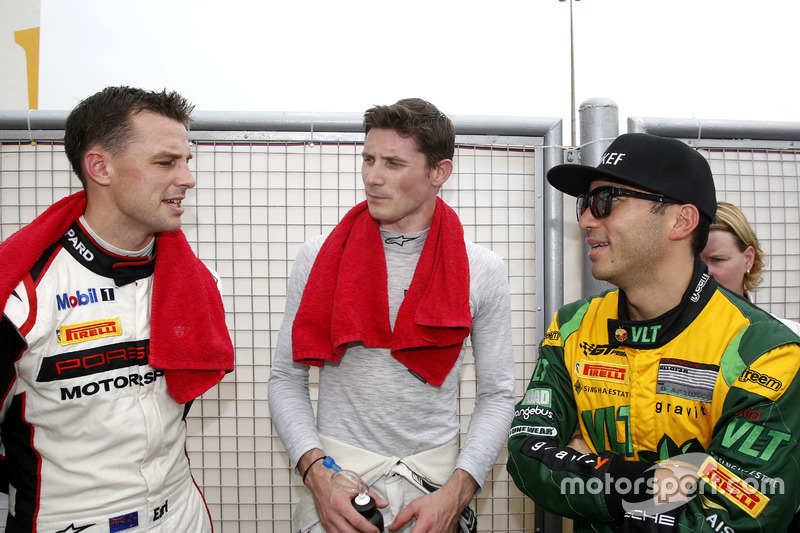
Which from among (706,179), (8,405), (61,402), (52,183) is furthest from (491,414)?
(52,183)

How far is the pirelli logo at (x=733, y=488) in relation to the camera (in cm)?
116

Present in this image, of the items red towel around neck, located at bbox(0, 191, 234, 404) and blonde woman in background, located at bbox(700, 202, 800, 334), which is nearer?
red towel around neck, located at bbox(0, 191, 234, 404)

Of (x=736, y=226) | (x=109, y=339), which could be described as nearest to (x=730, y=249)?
(x=736, y=226)

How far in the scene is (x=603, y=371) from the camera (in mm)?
1525

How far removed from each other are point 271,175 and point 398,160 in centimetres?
102

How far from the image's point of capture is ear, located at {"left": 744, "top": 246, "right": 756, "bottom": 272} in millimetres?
2117

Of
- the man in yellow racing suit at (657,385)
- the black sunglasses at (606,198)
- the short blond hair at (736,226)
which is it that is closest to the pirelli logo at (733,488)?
the man in yellow racing suit at (657,385)

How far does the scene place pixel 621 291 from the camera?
1.63 meters

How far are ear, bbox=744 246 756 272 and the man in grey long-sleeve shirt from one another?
1.15 metres

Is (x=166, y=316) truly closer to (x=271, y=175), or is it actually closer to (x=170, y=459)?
(x=170, y=459)

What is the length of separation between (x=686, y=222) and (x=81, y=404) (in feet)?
6.13

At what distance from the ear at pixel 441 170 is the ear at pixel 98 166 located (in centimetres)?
105

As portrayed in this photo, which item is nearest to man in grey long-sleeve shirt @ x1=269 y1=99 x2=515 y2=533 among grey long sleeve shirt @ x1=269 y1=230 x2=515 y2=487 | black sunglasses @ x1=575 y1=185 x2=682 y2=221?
grey long sleeve shirt @ x1=269 y1=230 x2=515 y2=487

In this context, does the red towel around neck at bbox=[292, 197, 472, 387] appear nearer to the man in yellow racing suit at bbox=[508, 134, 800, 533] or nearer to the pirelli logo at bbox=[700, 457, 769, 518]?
the man in yellow racing suit at bbox=[508, 134, 800, 533]
